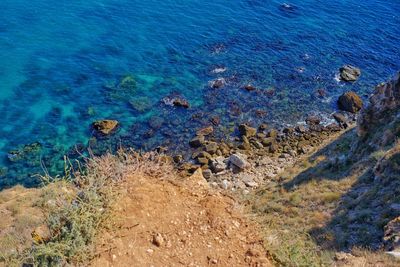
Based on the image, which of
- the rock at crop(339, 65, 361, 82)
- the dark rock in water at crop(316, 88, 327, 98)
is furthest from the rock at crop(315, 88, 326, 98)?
the rock at crop(339, 65, 361, 82)

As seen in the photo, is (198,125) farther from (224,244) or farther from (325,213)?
(224,244)

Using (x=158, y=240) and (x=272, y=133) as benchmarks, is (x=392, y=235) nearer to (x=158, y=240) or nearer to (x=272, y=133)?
(x=158, y=240)

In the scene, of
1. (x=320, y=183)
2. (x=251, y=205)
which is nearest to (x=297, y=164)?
(x=320, y=183)

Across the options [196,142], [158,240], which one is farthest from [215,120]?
[158,240]

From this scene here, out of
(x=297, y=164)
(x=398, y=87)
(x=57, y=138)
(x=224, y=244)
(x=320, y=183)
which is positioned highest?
(x=398, y=87)

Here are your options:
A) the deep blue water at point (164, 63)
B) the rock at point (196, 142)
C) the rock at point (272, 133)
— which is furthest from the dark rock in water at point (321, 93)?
the rock at point (196, 142)
